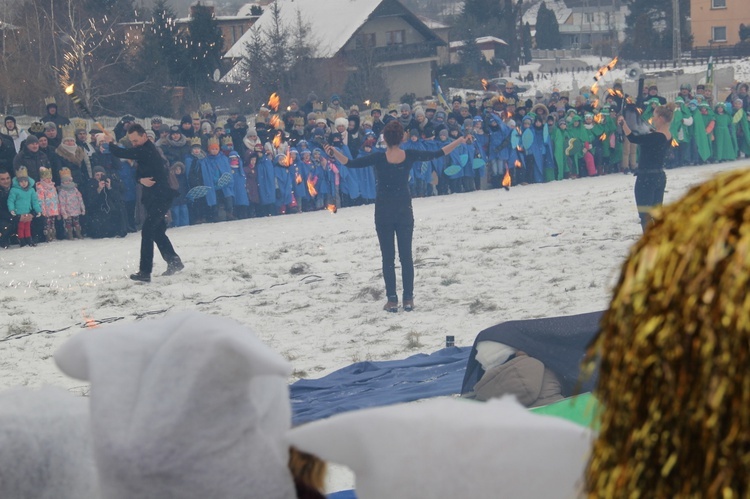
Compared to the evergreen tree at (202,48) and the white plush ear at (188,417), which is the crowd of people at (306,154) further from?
the evergreen tree at (202,48)

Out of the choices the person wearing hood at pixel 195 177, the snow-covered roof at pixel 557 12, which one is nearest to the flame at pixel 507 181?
the person wearing hood at pixel 195 177

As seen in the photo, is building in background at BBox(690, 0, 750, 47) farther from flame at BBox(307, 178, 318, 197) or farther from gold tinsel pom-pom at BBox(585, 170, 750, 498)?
gold tinsel pom-pom at BBox(585, 170, 750, 498)

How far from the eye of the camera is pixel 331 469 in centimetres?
430

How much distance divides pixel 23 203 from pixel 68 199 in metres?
0.51

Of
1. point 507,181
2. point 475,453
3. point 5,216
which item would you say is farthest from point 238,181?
point 475,453

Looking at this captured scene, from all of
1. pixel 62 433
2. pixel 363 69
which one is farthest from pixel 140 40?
pixel 62 433

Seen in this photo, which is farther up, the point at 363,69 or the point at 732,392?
the point at 363,69

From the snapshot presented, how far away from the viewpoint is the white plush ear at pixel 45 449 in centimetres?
160

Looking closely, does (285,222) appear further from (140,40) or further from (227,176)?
(140,40)

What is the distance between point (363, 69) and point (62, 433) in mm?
30324

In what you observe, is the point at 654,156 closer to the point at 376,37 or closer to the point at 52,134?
the point at 52,134

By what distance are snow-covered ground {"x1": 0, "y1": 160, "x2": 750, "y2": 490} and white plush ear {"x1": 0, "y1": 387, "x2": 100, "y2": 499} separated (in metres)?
2.64

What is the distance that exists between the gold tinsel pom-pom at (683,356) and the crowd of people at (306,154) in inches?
340

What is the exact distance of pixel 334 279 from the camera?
29.1 ft
